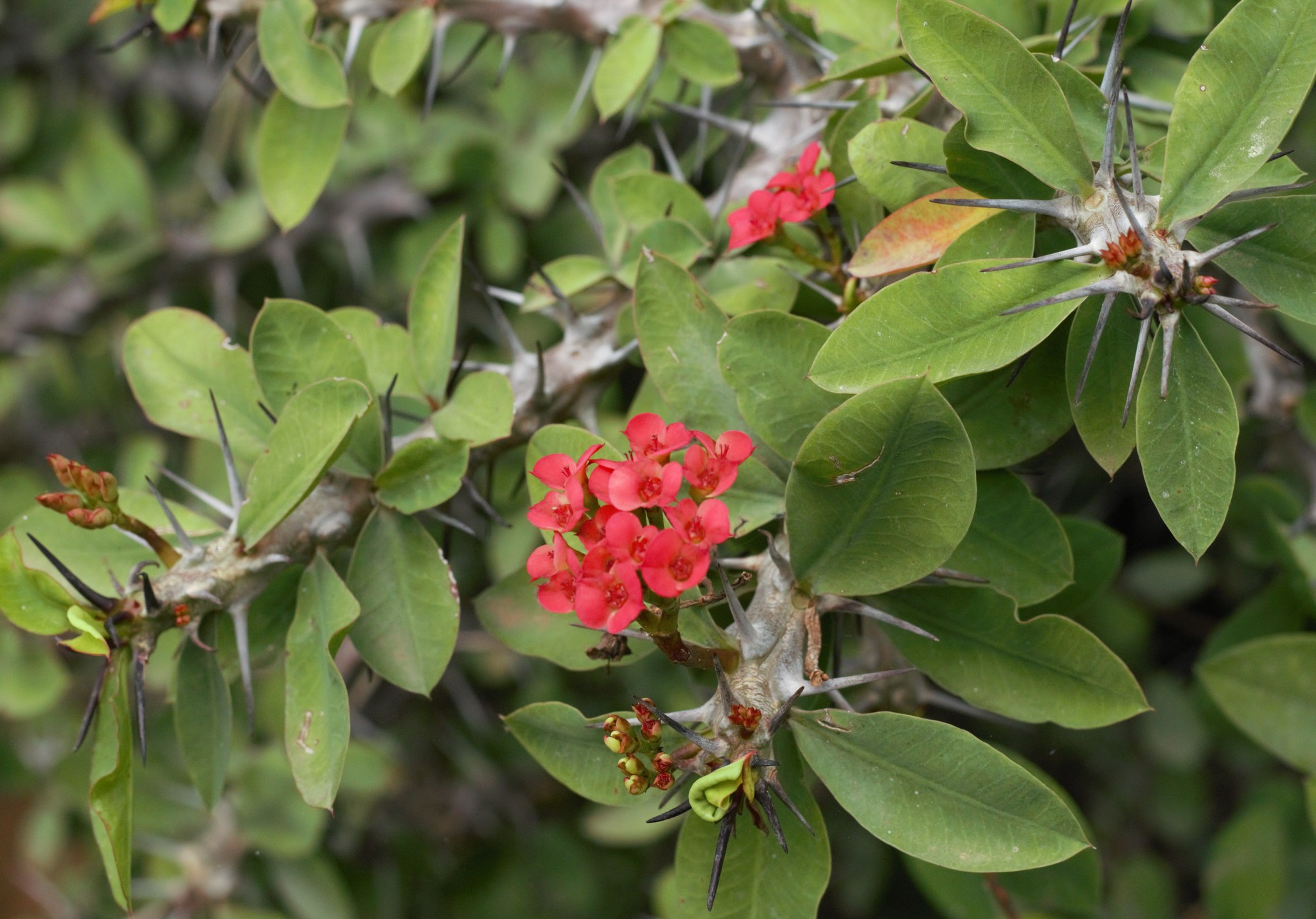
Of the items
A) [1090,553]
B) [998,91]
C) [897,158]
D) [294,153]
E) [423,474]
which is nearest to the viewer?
[998,91]

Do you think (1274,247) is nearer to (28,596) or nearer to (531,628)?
(531,628)

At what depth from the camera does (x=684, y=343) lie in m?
0.90

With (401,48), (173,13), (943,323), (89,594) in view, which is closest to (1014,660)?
(943,323)

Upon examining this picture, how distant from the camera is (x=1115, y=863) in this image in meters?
1.70

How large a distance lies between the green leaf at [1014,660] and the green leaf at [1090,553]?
29 centimetres

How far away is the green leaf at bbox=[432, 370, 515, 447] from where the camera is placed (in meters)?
0.97

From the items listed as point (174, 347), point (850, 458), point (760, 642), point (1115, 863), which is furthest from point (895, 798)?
point (1115, 863)

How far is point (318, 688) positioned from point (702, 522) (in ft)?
1.38

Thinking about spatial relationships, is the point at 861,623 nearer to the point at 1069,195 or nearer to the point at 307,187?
the point at 1069,195

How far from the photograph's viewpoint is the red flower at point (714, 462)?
75cm

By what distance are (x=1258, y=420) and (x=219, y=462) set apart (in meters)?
1.71

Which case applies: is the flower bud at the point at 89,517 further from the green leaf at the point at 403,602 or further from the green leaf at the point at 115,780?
the green leaf at the point at 403,602

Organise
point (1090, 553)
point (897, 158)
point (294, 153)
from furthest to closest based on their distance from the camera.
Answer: point (294, 153), point (1090, 553), point (897, 158)

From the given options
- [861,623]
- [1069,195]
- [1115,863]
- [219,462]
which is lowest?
[1115,863]
